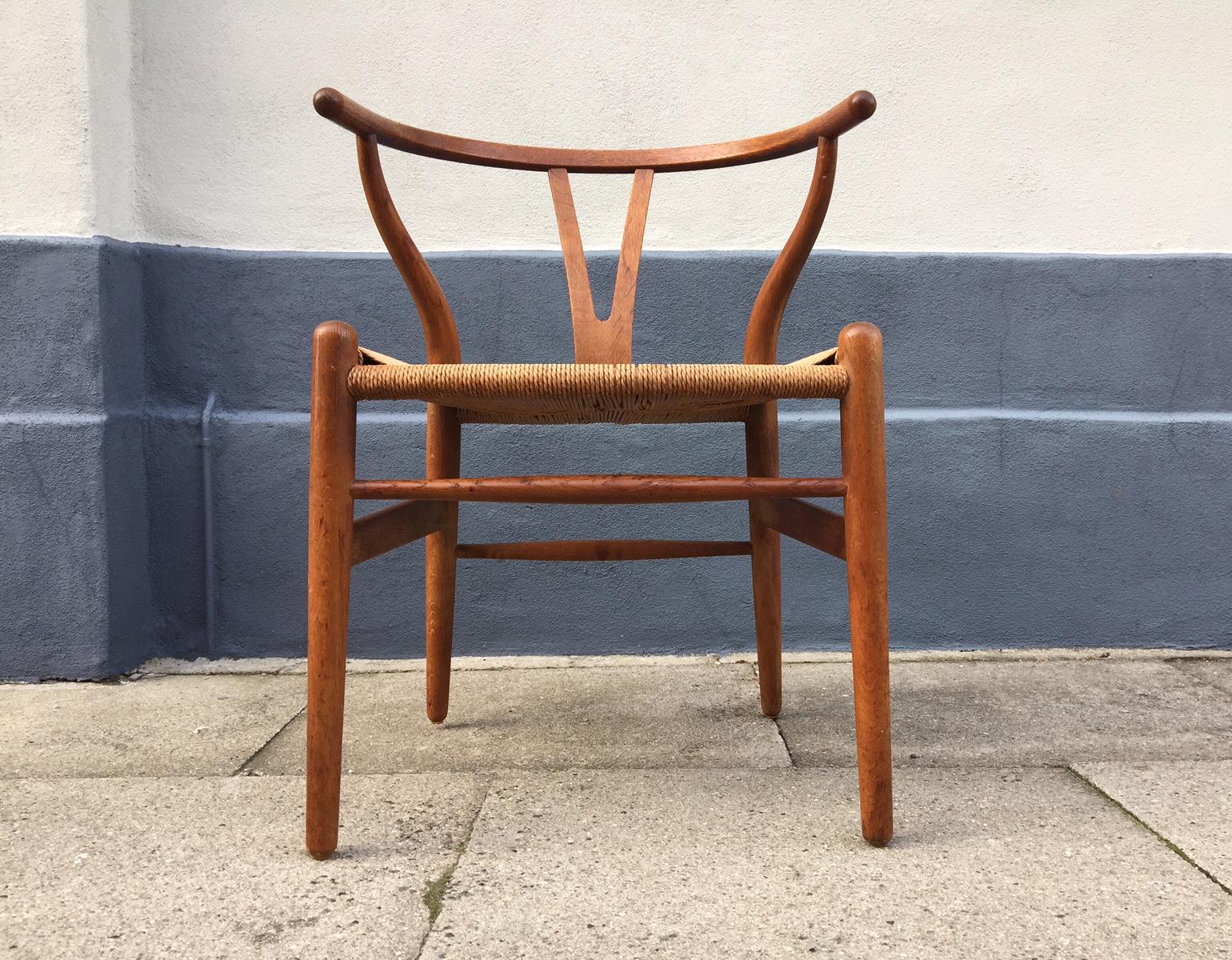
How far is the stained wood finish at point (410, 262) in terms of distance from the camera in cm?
110

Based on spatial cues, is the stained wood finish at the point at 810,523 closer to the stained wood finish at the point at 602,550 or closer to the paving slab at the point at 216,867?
the stained wood finish at the point at 602,550

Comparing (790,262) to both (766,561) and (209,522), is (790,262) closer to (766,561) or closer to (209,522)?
(766,561)

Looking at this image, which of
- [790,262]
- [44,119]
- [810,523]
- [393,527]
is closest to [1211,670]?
[810,523]

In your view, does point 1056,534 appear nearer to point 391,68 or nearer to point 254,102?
point 391,68

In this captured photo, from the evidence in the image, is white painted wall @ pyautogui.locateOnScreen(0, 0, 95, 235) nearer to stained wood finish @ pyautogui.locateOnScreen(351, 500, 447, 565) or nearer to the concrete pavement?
the concrete pavement

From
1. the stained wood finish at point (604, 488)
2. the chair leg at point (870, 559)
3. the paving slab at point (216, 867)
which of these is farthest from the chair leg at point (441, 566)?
the chair leg at point (870, 559)

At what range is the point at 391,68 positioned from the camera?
5.92 feet

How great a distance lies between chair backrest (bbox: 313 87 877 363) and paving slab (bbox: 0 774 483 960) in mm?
612

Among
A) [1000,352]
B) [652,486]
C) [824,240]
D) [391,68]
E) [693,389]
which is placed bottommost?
[652,486]

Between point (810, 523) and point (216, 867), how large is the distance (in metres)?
0.78

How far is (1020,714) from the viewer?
4.80ft

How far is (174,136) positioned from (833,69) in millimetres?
1338

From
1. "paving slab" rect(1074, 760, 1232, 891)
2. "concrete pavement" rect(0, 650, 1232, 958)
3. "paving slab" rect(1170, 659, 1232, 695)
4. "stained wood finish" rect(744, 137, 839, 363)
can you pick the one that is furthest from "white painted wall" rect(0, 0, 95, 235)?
"paving slab" rect(1170, 659, 1232, 695)

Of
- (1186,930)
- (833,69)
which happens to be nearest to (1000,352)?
(833,69)
